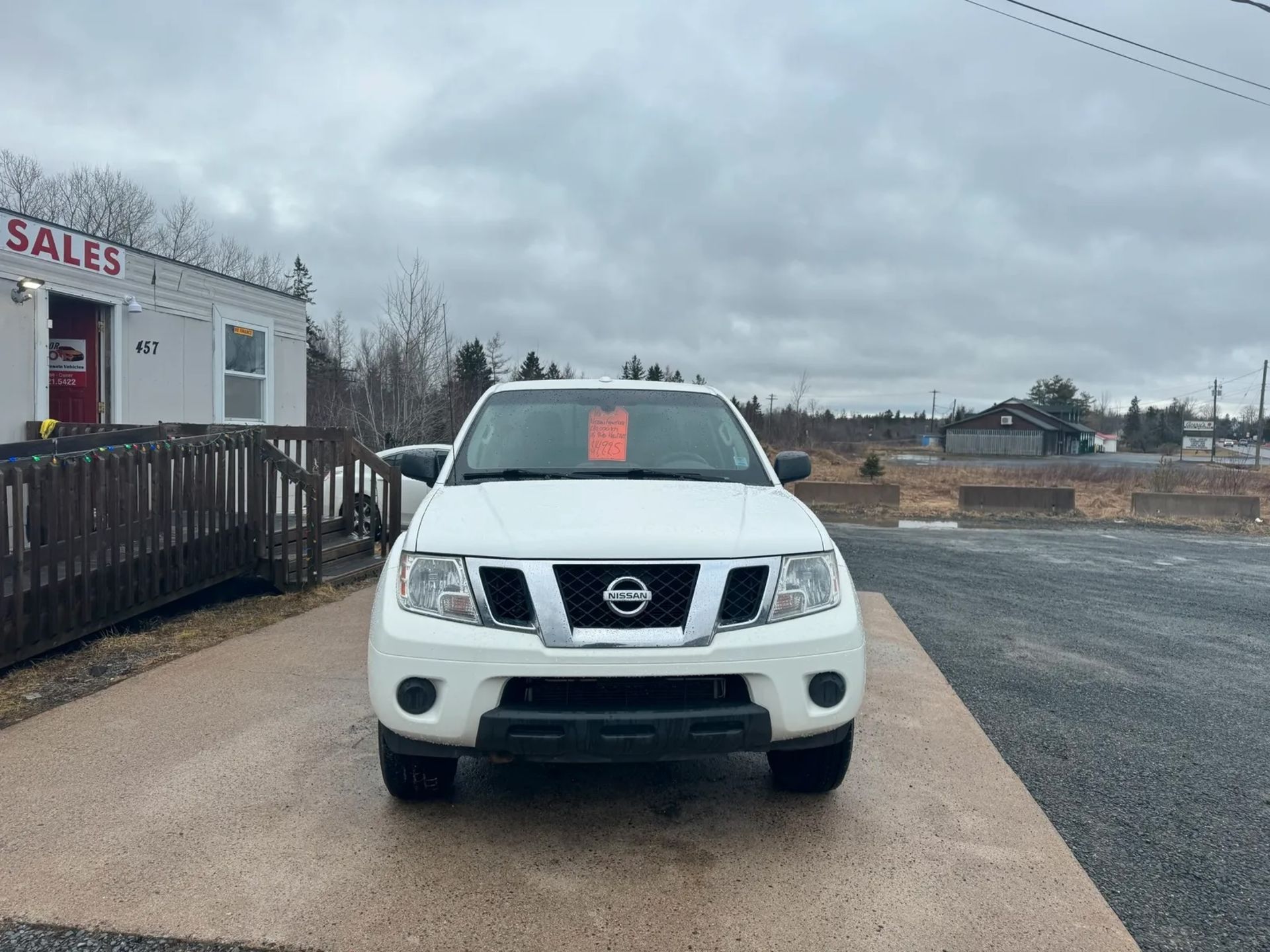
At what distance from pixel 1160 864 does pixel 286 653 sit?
478 centimetres

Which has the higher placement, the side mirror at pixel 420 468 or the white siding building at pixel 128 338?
the white siding building at pixel 128 338

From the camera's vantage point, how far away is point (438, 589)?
282cm

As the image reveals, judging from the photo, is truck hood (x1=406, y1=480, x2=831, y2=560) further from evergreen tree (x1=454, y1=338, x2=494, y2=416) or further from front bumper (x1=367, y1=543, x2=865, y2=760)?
evergreen tree (x1=454, y1=338, x2=494, y2=416)

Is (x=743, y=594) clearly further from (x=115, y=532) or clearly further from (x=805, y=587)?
(x=115, y=532)

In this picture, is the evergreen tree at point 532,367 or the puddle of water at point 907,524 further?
the evergreen tree at point 532,367

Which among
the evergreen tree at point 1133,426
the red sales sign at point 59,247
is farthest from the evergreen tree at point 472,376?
the evergreen tree at point 1133,426

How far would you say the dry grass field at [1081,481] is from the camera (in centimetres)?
1838

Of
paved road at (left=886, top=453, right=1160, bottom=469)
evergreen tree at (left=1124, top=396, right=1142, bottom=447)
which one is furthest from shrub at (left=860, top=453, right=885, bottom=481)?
evergreen tree at (left=1124, top=396, right=1142, bottom=447)

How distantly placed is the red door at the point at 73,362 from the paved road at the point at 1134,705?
8963 mm

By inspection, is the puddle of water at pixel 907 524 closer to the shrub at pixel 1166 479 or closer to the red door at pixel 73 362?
the shrub at pixel 1166 479

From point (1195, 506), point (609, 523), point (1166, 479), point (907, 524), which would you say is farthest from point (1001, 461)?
point (609, 523)

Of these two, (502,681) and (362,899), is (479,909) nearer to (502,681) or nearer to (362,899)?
(362,899)

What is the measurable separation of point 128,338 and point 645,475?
8.15 meters

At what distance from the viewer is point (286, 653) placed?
209 inches
